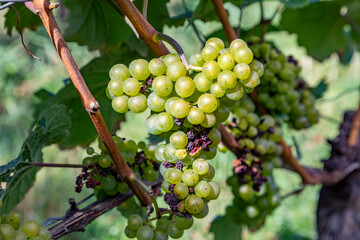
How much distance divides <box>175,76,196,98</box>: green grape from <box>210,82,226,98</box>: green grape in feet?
0.07

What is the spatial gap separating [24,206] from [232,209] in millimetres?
1981

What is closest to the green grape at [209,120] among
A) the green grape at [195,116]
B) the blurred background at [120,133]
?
the green grape at [195,116]

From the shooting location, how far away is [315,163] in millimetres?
2264

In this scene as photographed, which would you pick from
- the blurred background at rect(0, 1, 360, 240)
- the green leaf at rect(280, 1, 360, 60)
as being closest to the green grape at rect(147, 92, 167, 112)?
the green leaf at rect(280, 1, 360, 60)

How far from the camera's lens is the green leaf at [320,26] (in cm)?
99

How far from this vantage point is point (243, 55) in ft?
1.25

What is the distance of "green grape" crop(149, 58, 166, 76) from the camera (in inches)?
15.5

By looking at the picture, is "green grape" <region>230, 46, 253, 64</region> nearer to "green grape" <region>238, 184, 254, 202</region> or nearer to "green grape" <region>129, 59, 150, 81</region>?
"green grape" <region>129, 59, 150, 81</region>

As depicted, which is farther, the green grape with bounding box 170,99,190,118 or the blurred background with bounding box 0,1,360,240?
the blurred background with bounding box 0,1,360,240

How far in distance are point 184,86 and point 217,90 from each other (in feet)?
0.12

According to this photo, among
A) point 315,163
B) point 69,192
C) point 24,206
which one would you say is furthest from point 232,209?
point 24,206

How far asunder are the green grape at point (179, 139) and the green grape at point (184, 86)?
0.14 feet

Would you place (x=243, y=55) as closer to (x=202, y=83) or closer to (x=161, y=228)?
(x=202, y=83)

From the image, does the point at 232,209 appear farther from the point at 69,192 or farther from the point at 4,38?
the point at 4,38
